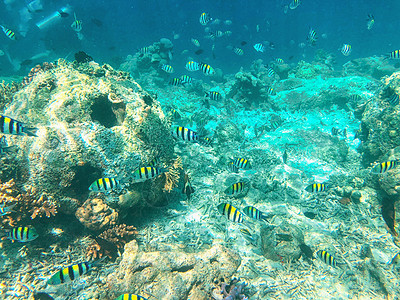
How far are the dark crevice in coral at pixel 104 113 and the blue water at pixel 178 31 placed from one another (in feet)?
63.4

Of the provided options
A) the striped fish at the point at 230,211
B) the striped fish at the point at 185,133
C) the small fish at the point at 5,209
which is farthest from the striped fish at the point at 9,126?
the striped fish at the point at 230,211

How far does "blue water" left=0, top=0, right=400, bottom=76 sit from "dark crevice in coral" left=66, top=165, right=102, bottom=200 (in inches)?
832

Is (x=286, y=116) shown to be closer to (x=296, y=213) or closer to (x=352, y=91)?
(x=352, y=91)

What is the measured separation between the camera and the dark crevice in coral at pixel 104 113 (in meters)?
5.37

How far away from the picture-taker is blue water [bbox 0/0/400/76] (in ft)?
85.0

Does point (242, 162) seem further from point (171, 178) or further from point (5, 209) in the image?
point (5, 209)

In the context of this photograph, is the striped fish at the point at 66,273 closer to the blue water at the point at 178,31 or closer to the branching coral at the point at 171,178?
the branching coral at the point at 171,178

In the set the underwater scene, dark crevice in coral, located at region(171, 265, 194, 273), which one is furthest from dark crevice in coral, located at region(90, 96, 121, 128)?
dark crevice in coral, located at region(171, 265, 194, 273)

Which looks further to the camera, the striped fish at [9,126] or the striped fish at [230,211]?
the striped fish at [230,211]

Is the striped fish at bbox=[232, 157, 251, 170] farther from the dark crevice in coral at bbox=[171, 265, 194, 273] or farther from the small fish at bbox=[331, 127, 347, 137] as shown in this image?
the small fish at bbox=[331, 127, 347, 137]

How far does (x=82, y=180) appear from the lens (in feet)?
14.6

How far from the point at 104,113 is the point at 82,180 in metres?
2.13

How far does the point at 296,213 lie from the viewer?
616cm

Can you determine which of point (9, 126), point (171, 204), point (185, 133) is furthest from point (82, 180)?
point (185, 133)
